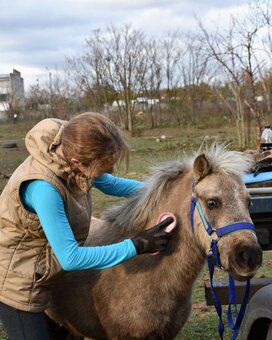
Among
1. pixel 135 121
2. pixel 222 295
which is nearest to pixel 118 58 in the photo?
pixel 135 121

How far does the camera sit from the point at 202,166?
8.98ft

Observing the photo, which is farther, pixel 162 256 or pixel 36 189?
pixel 162 256

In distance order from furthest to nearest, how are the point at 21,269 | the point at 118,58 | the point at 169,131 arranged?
the point at 118,58 < the point at 169,131 < the point at 21,269

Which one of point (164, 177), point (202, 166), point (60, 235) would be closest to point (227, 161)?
point (202, 166)

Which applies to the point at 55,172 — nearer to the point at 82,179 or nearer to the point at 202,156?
the point at 82,179

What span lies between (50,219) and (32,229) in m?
0.22

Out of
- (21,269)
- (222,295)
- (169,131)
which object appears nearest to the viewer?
(21,269)

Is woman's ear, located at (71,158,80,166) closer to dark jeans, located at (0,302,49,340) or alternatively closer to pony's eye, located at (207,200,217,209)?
pony's eye, located at (207,200,217,209)

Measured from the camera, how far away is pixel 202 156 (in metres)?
2.71

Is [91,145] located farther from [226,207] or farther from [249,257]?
[249,257]

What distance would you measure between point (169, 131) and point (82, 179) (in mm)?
28509

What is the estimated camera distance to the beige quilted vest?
2600 mm

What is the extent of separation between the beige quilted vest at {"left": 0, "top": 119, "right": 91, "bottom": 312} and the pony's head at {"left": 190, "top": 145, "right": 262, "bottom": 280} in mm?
603

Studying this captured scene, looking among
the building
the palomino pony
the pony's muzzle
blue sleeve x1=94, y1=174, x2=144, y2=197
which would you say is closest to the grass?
blue sleeve x1=94, y1=174, x2=144, y2=197
